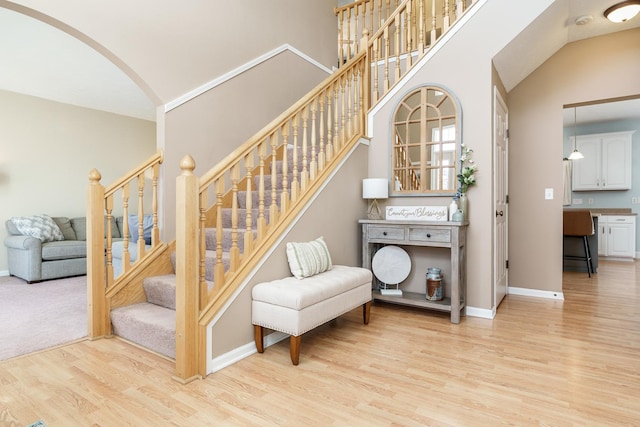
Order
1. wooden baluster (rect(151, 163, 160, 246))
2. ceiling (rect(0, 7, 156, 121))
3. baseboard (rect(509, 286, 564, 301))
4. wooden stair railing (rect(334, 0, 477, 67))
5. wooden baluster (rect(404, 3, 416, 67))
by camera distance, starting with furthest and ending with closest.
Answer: baseboard (rect(509, 286, 564, 301)) < wooden stair railing (rect(334, 0, 477, 67)) < wooden baluster (rect(404, 3, 416, 67)) < ceiling (rect(0, 7, 156, 121)) < wooden baluster (rect(151, 163, 160, 246))

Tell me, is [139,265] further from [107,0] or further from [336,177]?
[107,0]

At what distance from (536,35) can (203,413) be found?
4.15 m

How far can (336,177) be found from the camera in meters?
3.47

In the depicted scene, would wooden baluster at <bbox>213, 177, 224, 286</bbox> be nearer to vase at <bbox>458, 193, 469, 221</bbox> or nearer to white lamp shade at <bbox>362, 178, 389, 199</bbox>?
white lamp shade at <bbox>362, 178, 389, 199</bbox>

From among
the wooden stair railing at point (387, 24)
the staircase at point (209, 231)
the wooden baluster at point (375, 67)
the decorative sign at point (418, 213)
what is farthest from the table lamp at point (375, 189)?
the wooden stair railing at point (387, 24)

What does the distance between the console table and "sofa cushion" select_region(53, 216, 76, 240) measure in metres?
4.76

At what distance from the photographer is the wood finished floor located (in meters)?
1.75

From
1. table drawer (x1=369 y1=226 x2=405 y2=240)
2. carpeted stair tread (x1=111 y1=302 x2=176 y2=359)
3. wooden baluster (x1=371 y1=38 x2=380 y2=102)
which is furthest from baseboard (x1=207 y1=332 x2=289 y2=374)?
wooden baluster (x1=371 y1=38 x2=380 y2=102)

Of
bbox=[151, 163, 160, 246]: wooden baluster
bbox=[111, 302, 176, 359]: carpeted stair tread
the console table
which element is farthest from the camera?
the console table

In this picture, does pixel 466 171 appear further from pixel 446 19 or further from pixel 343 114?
pixel 446 19

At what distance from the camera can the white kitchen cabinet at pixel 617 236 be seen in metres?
6.97

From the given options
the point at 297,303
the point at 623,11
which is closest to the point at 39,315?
the point at 297,303

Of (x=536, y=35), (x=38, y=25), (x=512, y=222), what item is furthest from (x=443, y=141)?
(x=38, y=25)

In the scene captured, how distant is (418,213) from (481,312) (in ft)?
3.59
